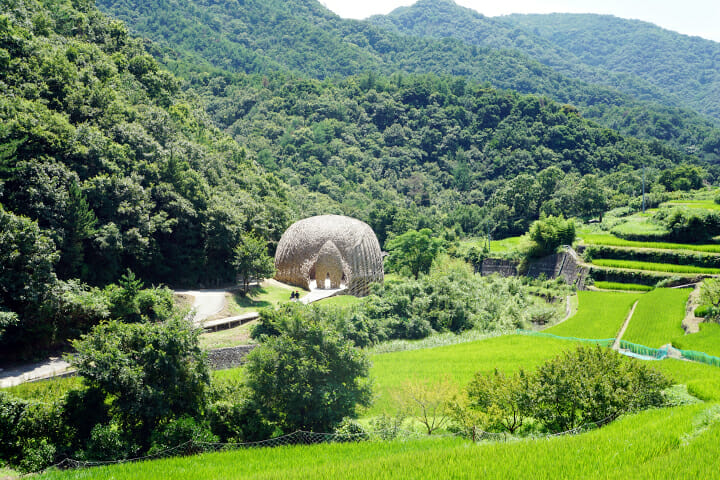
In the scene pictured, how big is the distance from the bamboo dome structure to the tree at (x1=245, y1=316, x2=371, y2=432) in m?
23.2

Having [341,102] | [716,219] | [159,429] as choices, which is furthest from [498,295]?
[341,102]

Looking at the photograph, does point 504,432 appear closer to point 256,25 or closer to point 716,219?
point 716,219

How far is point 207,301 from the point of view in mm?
31281

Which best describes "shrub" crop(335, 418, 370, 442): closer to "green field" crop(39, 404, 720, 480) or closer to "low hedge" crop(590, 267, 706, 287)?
"green field" crop(39, 404, 720, 480)

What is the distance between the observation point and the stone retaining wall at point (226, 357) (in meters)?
23.6

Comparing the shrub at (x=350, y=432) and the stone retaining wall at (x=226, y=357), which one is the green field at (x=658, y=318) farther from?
the stone retaining wall at (x=226, y=357)

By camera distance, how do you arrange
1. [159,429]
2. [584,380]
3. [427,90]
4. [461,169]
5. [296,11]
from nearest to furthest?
[584,380] → [159,429] → [461,169] → [427,90] → [296,11]

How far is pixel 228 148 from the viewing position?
167 feet

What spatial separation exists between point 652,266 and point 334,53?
115m

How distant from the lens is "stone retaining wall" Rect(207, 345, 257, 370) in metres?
23.6

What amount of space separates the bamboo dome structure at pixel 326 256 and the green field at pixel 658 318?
1843cm

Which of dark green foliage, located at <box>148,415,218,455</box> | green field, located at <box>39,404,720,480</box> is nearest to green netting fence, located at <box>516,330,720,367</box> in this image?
green field, located at <box>39,404,720,480</box>

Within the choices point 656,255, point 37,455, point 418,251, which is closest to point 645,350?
point 37,455

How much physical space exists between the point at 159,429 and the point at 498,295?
28.1 m
